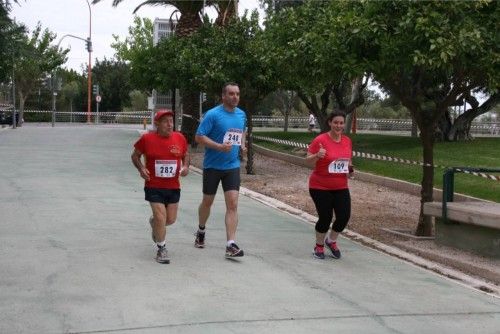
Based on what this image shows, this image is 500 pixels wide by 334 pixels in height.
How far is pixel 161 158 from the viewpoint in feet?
25.2

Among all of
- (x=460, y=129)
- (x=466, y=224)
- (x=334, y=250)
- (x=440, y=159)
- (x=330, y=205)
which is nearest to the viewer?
(x=330, y=205)

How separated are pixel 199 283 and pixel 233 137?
5.98ft

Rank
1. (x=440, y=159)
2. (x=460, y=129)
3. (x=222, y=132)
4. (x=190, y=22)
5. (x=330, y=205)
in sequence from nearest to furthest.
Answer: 1. (x=222, y=132)
2. (x=330, y=205)
3. (x=440, y=159)
4. (x=190, y=22)
5. (x=460, y=129)

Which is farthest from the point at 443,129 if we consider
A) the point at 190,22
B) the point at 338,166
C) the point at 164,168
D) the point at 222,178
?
the point at 164,168

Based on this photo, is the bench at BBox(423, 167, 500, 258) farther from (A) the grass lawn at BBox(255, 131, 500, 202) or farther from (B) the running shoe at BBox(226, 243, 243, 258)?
(A) the grass lawn at BBox(255, 131, 500, 202)

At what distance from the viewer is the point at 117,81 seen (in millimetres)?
68125

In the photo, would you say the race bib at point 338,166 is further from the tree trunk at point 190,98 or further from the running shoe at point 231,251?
the tree trunk at point 190,98

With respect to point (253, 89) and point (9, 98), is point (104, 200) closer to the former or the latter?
point (253, 89)

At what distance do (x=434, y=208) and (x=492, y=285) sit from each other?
184cm

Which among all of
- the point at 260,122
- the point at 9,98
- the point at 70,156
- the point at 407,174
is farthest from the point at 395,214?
the point at 9,98

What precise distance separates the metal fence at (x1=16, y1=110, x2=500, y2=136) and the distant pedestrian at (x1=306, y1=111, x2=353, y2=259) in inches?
1501

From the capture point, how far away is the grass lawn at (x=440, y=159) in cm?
1495

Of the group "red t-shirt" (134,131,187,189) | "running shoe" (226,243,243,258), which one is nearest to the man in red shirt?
"red t-shirt" (134,131,187,189)

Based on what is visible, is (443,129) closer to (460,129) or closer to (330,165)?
(460,129)
